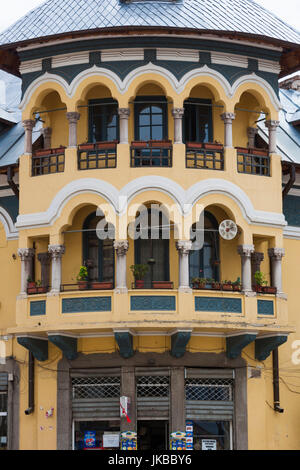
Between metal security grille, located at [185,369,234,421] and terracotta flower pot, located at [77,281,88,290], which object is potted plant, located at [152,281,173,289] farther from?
metal security grille, located at [185,369,234,421]

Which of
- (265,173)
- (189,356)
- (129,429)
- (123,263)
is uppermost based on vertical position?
(265,173)

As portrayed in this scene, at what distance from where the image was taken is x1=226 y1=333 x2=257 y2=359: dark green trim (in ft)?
104

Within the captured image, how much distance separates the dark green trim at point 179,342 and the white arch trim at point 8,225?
6.30 metres

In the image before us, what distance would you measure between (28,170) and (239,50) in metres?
7.01

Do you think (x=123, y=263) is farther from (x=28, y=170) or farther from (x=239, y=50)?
(x=239, y=50)

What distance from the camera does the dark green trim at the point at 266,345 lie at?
106ft

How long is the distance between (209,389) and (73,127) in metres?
8.36

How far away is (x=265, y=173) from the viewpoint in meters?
33.7

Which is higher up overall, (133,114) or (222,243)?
(133,114)

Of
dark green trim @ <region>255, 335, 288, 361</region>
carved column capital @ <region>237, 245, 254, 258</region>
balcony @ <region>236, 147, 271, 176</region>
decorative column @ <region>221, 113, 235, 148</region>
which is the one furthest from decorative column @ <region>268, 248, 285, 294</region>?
decorative column @ <region>221, 113, 235, 148</region>

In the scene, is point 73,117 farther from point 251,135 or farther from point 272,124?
point 272,124

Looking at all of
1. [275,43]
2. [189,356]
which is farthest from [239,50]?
[189,356]

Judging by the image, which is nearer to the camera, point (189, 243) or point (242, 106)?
point (189, 243)

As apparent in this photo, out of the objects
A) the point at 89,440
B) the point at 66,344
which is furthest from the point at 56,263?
the point at 89,440
